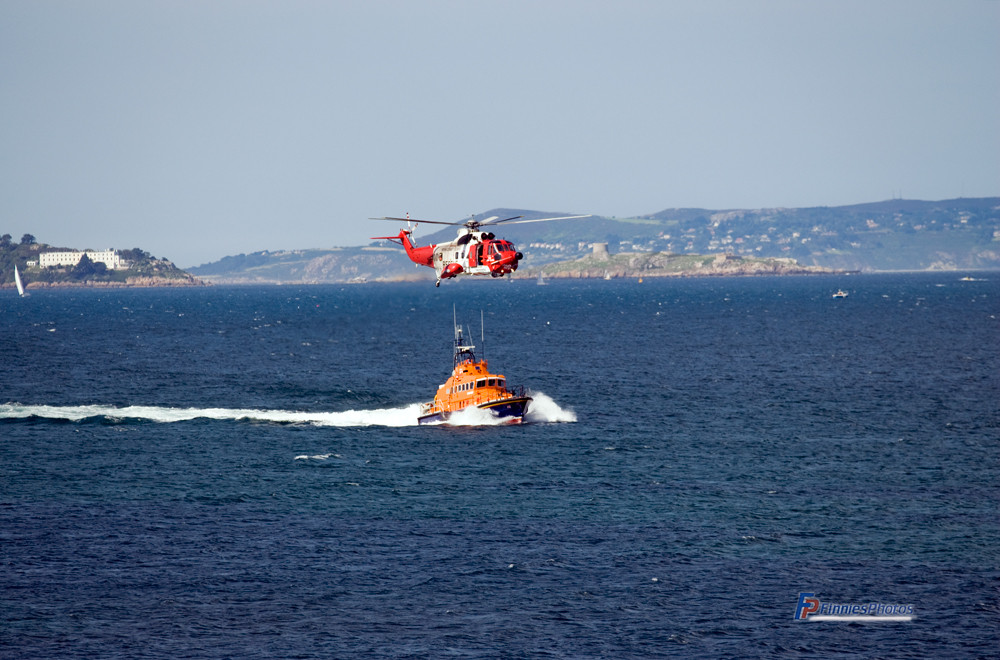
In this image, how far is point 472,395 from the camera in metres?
102

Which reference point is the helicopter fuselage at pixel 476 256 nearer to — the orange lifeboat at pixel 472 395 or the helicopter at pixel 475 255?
the helicopter at pixel 475 255

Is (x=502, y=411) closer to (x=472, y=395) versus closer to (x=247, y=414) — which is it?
(x=472, y=395)

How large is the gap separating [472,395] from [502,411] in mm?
3508

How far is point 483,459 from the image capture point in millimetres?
88812

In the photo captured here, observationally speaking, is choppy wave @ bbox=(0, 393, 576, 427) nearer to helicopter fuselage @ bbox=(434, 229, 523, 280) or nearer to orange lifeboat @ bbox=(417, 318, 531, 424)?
orange lifeboat @ bbox=(417, 318, 531, 424)

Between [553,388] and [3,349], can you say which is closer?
[553,388]

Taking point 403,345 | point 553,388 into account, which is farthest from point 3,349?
point 553,388

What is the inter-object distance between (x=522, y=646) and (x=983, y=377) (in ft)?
357

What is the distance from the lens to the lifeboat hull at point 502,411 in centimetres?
10262

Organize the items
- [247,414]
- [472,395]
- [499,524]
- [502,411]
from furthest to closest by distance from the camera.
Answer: [247,414] < [502,411] < [472,395] < [499,524]

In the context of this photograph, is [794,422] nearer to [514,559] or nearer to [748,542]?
[748,542]

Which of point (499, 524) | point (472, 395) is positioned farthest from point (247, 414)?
point (499, 524)

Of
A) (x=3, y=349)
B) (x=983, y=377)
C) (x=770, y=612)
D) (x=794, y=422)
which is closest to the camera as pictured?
(x=770, y=612)

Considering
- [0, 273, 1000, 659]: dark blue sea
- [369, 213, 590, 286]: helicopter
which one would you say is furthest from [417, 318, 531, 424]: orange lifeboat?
[369, 213, 590, 286]: helicopter
